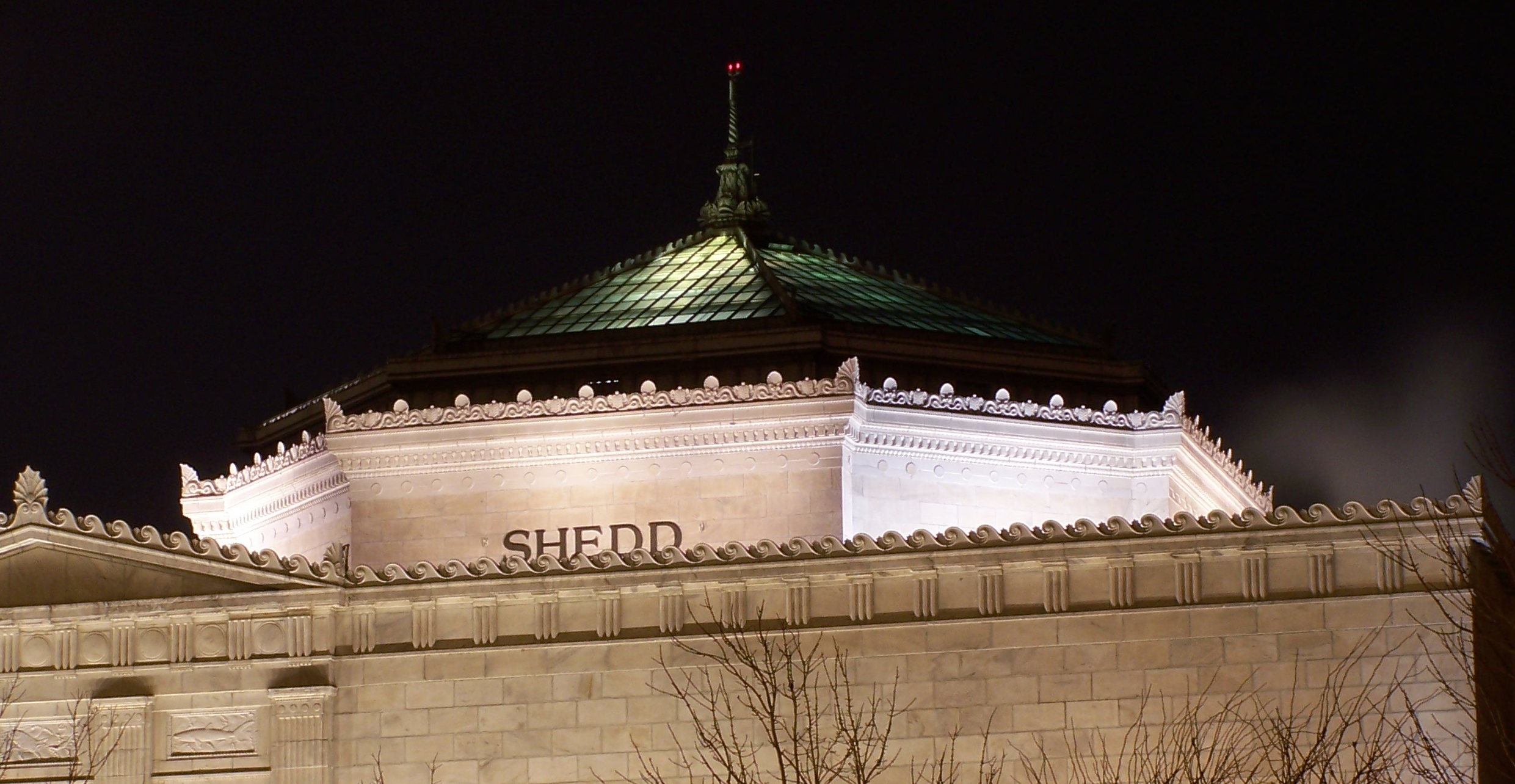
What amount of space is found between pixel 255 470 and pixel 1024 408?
38.1 feet

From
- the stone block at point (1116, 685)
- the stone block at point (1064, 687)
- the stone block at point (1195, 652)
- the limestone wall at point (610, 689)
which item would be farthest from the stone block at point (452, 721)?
the stone block at point (1195, 652)

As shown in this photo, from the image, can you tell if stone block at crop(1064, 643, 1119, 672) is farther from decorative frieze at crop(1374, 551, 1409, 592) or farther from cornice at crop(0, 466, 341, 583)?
cornice at crop(0, 466, 341, 583)

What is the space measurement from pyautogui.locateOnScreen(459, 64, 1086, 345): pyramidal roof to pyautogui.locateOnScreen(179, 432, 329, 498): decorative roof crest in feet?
10.8

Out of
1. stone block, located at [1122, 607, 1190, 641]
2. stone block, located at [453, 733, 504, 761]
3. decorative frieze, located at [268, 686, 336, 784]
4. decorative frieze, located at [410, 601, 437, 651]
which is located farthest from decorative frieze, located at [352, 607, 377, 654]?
stone block, located at [1122, 607, 1190, 641]

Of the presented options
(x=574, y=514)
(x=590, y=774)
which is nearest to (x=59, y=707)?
(x=590, y=774)

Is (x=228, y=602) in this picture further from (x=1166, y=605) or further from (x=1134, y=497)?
(x=1134, y=497)

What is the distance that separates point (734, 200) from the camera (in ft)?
150

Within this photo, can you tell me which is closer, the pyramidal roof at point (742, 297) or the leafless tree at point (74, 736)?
the leafless tree at point (74, 736)

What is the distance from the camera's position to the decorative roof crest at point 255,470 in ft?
129

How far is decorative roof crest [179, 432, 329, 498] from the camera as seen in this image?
39219 mm

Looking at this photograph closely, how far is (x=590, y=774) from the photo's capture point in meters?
29.4

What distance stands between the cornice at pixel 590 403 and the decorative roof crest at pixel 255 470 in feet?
1.69

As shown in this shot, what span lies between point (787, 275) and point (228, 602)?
1419cm

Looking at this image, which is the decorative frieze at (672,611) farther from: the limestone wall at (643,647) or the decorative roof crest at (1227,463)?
the decorative roof crest at (1227,463)
